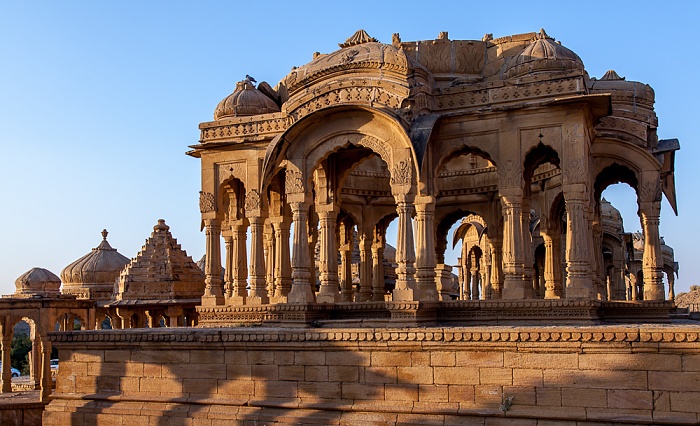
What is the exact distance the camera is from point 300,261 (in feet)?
51.4

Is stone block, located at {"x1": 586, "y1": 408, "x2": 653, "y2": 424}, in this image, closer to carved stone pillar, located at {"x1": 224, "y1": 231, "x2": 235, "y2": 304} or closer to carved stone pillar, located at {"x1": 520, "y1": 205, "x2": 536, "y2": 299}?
carved stone pillar, located at {"x1": 520, "y1": 205, "x2": 536, "y2": 299}

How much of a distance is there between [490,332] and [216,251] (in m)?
9.73

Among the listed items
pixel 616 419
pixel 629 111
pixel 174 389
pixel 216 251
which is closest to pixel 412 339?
pixel 616 419

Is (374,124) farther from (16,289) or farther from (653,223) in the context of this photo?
(16,289)

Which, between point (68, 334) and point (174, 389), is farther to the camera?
point (68, 334)

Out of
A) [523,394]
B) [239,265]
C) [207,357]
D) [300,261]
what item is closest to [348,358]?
[207,357]

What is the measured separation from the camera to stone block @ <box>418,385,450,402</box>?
405 inches

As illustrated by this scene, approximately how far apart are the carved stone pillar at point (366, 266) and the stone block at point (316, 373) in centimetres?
1235

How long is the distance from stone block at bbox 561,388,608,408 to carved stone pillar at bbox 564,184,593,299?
5120 mm

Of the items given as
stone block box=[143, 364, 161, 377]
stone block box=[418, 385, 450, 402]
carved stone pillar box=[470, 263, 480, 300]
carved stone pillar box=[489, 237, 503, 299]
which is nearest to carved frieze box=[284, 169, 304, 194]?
stone block box=[143, 364, 161, 377]

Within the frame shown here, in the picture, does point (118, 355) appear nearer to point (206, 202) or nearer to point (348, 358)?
point (348, 358)

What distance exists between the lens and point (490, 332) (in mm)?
10109

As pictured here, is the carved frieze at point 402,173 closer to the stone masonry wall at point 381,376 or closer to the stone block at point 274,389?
the stone masonry wall at point 381,376

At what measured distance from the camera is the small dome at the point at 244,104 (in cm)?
1847
